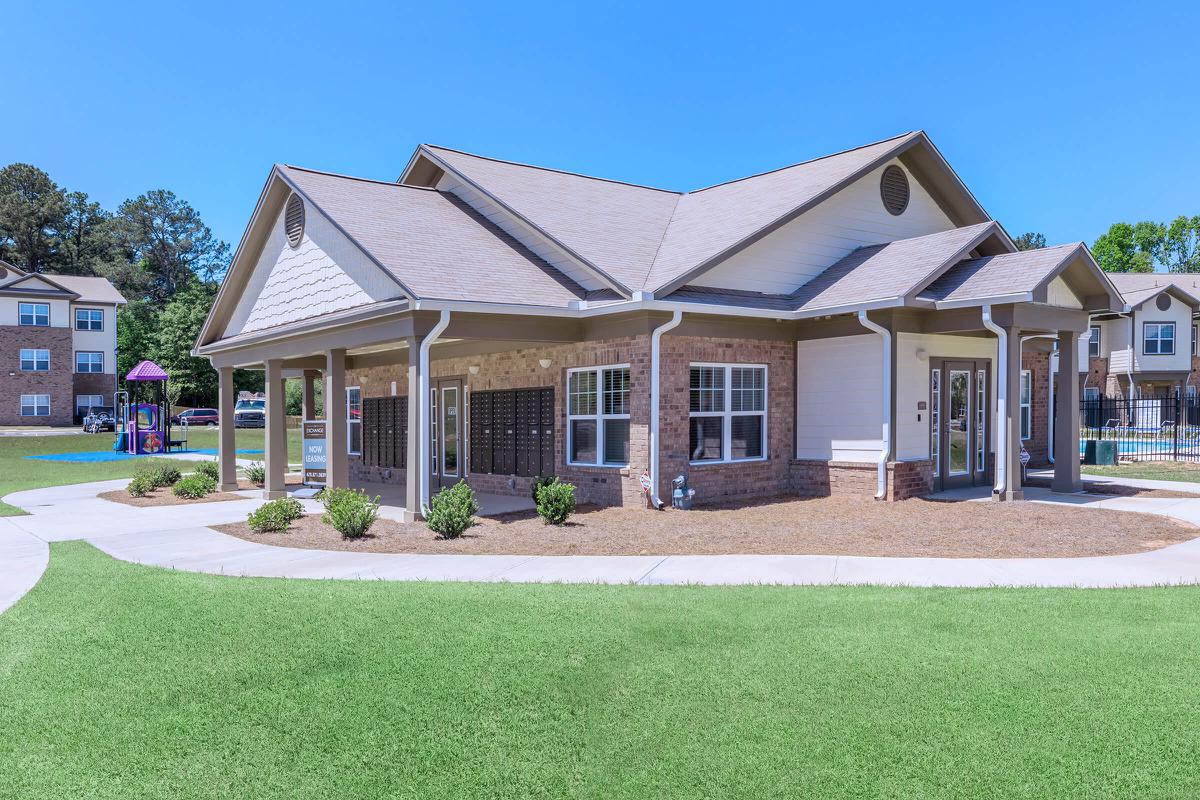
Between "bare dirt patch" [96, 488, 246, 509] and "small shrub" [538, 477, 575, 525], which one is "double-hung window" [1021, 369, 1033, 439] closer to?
"small shrub" [538, 477, 575, 525]

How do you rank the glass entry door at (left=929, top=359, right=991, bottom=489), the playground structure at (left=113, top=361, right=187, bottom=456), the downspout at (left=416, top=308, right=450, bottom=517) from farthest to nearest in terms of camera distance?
the playground structure at (left=113, top=361, right=187, bottom=456) < the glass entry door at (left=929, top=359, right=991, bottom=489) < the downspout at (left=416, top=308, right=450, bottom=517)

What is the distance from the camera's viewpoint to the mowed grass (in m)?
4.34

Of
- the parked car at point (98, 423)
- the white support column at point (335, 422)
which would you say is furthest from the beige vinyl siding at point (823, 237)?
the parked car at point (98, 423)

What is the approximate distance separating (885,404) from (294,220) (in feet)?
36.6

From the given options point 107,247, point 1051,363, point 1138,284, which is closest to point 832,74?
point 1051,363

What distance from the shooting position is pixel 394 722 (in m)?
4.95

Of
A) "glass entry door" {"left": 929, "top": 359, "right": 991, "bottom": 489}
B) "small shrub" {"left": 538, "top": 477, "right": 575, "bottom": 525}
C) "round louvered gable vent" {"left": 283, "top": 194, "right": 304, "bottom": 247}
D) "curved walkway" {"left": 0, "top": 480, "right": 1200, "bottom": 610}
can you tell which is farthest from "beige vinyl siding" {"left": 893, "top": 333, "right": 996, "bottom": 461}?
"round louvered gable vent" {"left": 283, "top": 194, "right": 304, "bottom": 247}

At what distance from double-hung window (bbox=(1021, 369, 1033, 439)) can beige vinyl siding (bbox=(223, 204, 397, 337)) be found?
1322 cm

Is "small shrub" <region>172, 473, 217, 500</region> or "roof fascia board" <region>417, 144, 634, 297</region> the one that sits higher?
"roof fascia board" <region>417, 144, 634, 297</region>

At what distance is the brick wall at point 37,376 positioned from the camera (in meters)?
49.7

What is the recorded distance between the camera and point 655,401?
1354 cm

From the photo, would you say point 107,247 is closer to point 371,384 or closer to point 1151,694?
point 371,384

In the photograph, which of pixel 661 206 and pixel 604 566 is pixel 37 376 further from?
pixel 604 566

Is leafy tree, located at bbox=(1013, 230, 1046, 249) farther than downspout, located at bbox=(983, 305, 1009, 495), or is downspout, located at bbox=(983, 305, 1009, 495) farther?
leafy tree, located at bbox=(1013, 230, 1046, 249)
